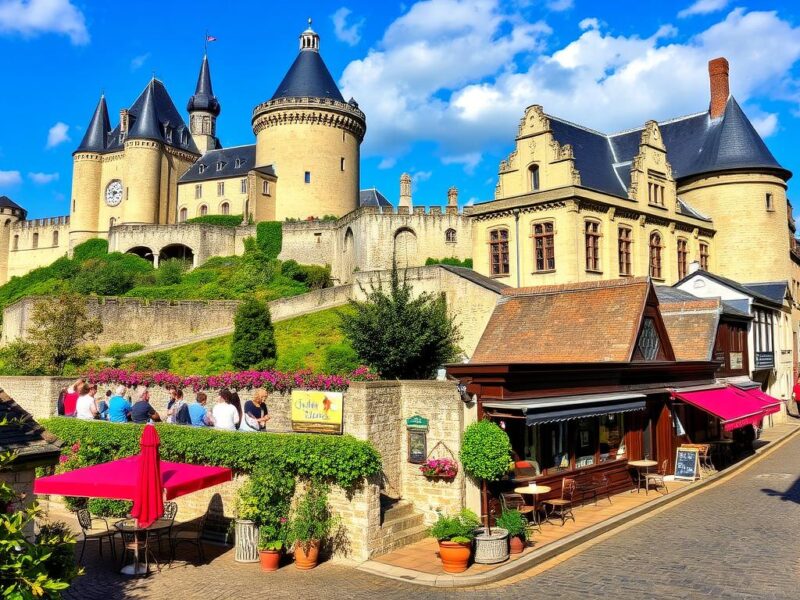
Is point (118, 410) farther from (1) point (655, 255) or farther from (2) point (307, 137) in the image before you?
(2) point (307, 137)

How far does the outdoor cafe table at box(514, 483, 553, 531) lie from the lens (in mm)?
13148

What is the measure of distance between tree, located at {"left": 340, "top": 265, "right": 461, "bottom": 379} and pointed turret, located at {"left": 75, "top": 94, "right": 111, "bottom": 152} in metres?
57.3

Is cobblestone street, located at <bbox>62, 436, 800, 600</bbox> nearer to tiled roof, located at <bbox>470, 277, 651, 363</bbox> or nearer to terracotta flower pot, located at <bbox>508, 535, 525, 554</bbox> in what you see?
terracotta flower pot, located at <bbox>508, 535, 525, 554</bbox>

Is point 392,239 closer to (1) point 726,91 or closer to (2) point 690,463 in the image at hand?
(1) point 726,91

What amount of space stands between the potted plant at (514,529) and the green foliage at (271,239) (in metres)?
48.0

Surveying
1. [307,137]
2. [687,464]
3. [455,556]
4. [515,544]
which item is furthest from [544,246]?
[307,137]

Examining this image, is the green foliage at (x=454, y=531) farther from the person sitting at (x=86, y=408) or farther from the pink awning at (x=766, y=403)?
the pink awning at (x=766, y=403)

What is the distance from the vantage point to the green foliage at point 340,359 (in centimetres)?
2731

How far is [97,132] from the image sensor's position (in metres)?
72.2

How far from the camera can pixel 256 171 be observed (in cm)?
6134

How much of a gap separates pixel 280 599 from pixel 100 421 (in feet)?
24.9

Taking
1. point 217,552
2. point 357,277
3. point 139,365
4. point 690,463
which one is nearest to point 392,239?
point 357,277

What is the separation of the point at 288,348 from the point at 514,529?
78.6 feet

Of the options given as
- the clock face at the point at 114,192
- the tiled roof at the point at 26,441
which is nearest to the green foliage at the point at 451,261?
the clock face at the point at 114,192
